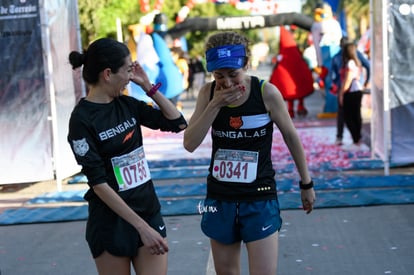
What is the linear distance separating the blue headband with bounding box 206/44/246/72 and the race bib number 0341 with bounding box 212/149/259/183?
1.60 ft

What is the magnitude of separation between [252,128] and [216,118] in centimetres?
20

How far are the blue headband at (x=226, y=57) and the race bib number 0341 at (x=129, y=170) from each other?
647mm

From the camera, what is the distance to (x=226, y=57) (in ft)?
12.9

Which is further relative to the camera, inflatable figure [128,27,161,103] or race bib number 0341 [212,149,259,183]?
inflatable figure [128,27,161,103]

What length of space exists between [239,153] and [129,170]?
28.2 inches

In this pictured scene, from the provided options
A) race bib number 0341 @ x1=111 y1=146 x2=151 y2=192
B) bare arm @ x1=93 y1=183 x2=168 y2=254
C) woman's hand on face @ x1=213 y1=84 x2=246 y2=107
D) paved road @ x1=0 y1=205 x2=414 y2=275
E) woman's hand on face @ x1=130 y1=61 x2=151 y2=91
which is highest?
woman's hand on face @ x1=130 y1=61 x2=151 y2=91

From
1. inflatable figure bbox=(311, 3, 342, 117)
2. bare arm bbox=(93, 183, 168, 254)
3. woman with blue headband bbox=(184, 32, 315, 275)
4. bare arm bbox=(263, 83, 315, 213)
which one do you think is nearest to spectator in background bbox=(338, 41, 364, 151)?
inflatable figure bbox=(311, 3, 342, 117)

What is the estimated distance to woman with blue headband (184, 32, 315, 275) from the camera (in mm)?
4008

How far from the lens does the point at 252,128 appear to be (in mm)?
4086

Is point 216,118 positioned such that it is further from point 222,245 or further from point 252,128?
point 222,245

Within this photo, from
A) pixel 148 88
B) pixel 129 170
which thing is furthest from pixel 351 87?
pixel 129 170

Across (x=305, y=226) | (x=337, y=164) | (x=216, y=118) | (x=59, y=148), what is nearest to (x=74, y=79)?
(x=59, y=148)

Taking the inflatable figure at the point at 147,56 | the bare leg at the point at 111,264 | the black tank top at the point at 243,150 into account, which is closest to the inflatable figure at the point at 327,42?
the inflatable figure at the point at 147,56

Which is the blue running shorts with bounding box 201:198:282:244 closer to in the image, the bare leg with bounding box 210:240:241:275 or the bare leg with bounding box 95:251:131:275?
the bare leg with bounding box 210:240:241:275
